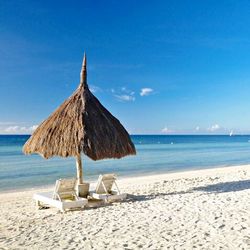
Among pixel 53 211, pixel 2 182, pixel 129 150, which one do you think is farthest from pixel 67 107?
pixel 2 182

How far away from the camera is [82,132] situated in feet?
22.7

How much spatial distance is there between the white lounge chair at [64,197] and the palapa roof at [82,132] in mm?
586

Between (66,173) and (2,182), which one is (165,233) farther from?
(66,173)

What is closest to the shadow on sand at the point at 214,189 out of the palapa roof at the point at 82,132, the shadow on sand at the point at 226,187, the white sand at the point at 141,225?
the shadow on sand at the point at 226,187

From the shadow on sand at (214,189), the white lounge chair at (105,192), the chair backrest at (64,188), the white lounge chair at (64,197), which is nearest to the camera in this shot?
the white lounge chair at (64,197)

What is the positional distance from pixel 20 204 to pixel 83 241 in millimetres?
3730

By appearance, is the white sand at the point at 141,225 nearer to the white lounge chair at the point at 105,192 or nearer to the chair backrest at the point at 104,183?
the white lounge chair at the point at 105,192

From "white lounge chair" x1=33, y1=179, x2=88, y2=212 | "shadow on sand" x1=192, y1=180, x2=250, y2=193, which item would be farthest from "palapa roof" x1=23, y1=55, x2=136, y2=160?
"shadow on sand" x1=192, y1=180, x2=250, y2=193

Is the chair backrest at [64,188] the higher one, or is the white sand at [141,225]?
the chair backrest at [64,188]

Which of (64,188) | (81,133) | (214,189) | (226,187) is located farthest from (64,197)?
(226,187)

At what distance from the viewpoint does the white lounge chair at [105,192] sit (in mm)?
7141

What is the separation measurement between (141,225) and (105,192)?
230 centimetres

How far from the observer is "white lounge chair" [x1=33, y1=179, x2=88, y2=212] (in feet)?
21.1

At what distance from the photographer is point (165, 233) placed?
191 inches
